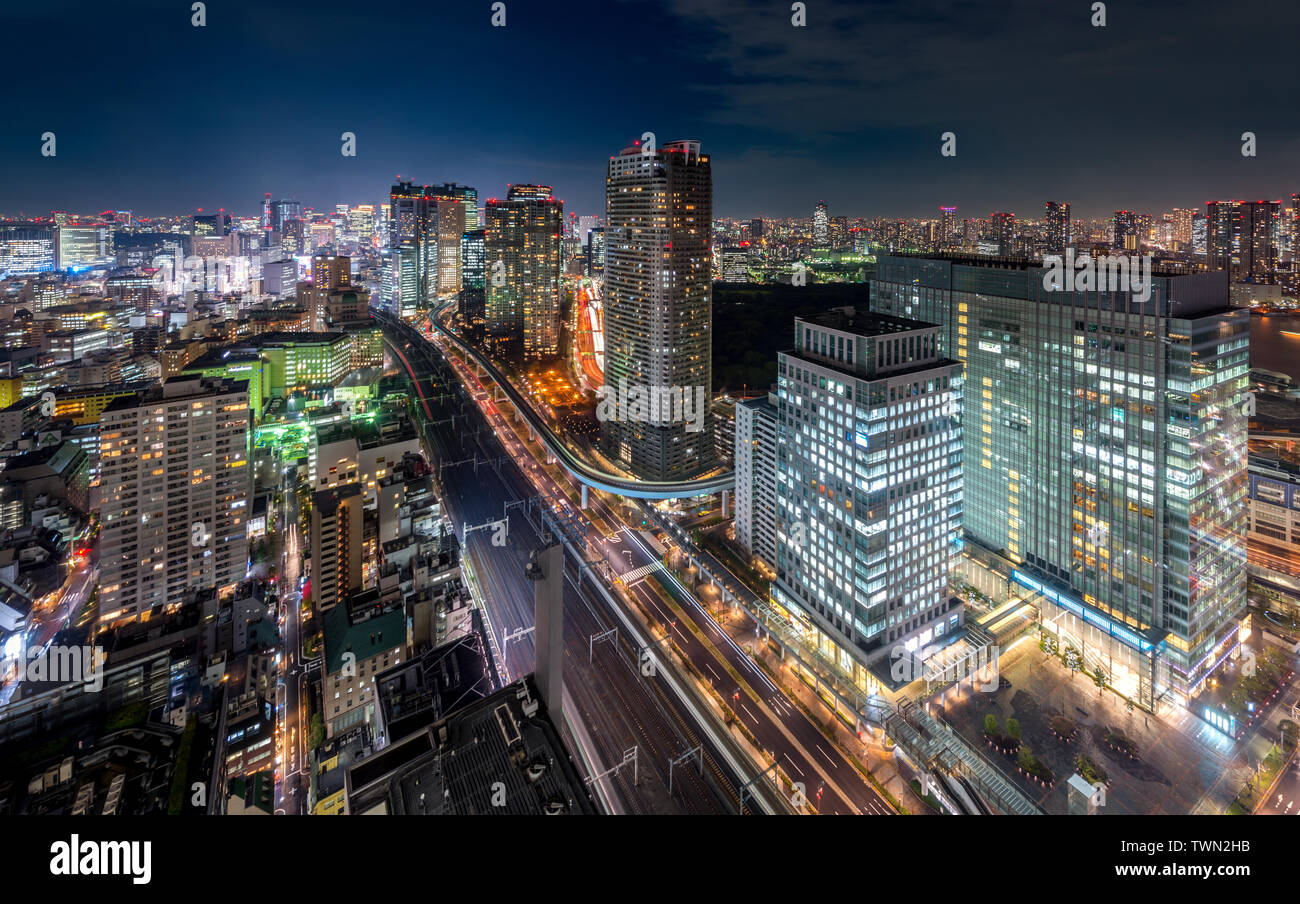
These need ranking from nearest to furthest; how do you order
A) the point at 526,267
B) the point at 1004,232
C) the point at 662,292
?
the point at 662,292 < the point at 1004,232 < the point at 526,267

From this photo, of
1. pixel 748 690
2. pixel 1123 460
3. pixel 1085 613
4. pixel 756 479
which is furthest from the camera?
pixel 756 479

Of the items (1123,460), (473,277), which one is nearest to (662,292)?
(1123,460)

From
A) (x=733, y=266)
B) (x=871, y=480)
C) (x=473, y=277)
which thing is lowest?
(x=871, y=480)

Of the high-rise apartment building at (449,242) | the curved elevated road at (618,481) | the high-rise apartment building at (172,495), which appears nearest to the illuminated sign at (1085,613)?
the curved elevated road at (618,481)

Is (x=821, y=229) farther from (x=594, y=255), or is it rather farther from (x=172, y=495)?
(x=172, y=495)

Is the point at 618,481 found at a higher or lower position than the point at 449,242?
lower
